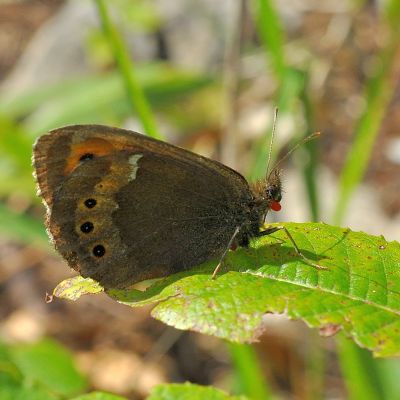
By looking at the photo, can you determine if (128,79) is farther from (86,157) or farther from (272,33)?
(86,157)

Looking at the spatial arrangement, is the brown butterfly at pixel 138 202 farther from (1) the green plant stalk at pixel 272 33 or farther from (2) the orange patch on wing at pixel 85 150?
(1) the green plant stalk at pixel 272 33

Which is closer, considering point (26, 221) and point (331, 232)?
point (331, 232)

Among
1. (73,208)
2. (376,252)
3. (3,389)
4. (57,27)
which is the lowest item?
(3,389)

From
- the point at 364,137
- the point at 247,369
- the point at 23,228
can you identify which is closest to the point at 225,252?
the point at 247,369

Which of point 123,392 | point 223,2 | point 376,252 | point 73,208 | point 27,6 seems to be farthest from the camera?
point 27,6

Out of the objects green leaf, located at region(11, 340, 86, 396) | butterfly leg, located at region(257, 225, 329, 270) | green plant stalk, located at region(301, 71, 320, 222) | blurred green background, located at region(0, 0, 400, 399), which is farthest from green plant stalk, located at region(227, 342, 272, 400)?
green leaf, located at region(11, 340, 86, 396)

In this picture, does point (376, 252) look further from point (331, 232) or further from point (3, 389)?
point (3, 389)

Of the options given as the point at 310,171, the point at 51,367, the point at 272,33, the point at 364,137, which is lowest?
the point at 51,367

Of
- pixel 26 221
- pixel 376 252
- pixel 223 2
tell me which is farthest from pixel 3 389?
pixel 223 2
